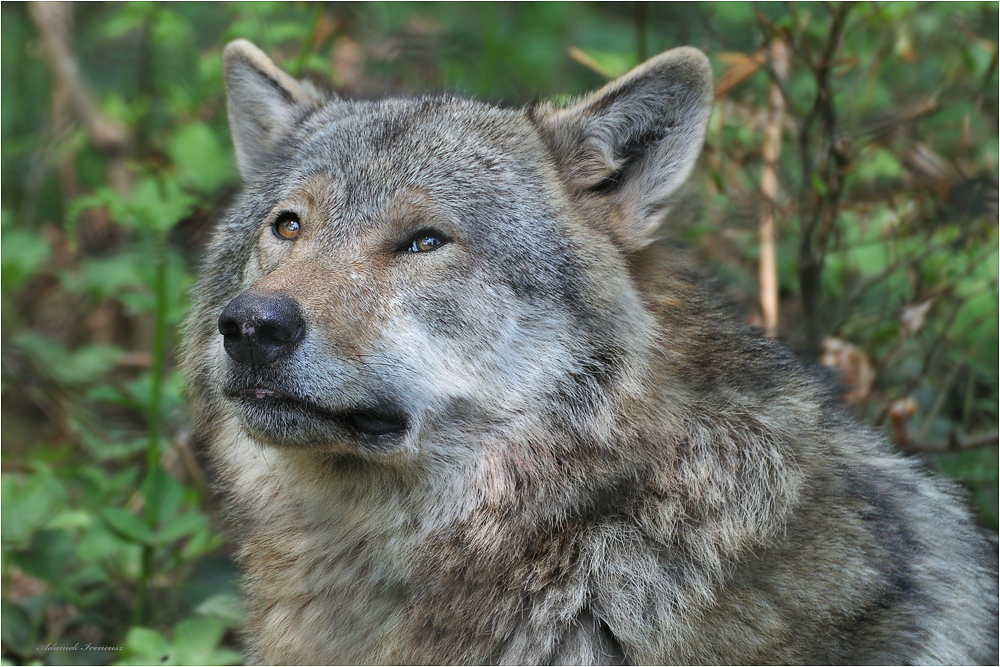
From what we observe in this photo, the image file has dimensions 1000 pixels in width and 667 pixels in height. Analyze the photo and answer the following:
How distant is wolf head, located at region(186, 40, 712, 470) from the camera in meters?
3.29

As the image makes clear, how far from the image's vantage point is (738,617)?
134 inches

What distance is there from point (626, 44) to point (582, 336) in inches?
255

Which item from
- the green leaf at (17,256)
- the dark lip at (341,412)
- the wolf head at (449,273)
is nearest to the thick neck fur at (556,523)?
the wolf head at (449,273)

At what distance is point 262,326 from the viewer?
3.14 metres

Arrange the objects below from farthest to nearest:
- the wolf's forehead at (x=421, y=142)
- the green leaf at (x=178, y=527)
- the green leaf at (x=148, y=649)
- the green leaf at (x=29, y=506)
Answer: the green leaf at (x=178, y=527) < the green leaf at (x=29, y=506) < the green leaf at (x=148, y=649) < the wolf's forehead at (x=421, y=142)


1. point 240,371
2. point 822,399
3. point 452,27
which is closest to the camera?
point 240,371

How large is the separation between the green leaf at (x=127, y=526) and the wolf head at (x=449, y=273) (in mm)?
1039

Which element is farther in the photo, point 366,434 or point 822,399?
point 822,399

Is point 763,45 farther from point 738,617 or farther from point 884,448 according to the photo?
point 738,617

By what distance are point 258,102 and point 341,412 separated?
202 cm

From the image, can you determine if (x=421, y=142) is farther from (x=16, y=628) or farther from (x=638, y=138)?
(x=16, y=628)

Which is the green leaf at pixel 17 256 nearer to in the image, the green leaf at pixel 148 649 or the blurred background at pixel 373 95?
the blurred background at pixel 373 95

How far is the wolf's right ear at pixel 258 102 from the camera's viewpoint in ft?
14.9

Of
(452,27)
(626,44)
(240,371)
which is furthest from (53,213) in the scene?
(240,371)
